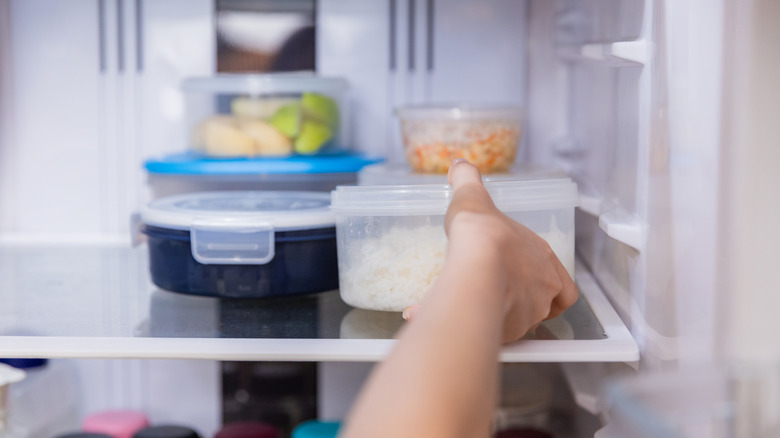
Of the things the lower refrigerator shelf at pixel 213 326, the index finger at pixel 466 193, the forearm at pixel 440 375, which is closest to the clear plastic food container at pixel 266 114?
the lower refrigerator shelf at pixel 213 326

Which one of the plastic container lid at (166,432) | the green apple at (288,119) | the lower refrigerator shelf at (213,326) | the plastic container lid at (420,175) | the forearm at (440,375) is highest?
the green apple at (288,119)

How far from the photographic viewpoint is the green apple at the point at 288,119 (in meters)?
1.25

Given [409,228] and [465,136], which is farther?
[465,136]

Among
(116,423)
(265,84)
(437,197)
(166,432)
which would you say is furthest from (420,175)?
(116,423)

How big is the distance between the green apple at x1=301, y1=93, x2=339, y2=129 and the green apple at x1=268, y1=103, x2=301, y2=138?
2 centimetres

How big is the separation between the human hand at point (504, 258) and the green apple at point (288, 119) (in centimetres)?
56

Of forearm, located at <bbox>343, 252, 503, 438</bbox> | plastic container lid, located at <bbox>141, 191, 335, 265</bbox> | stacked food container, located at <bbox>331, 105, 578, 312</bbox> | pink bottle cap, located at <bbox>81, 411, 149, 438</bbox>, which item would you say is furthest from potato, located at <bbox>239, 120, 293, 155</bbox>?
forearm, located at <bbox>343, 252, 503, 438</bbox>

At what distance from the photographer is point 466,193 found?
67cm

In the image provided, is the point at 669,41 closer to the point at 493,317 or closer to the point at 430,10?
the point at 493,317

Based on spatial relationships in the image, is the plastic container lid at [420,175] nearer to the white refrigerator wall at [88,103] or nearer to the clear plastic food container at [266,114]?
the clear plastic food container at [266,114]

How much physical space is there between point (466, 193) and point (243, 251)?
0.35m

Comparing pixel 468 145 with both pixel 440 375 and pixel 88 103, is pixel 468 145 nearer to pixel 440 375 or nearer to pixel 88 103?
pixel 440 375

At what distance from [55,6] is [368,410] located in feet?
4.08

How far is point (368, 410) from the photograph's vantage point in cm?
46
